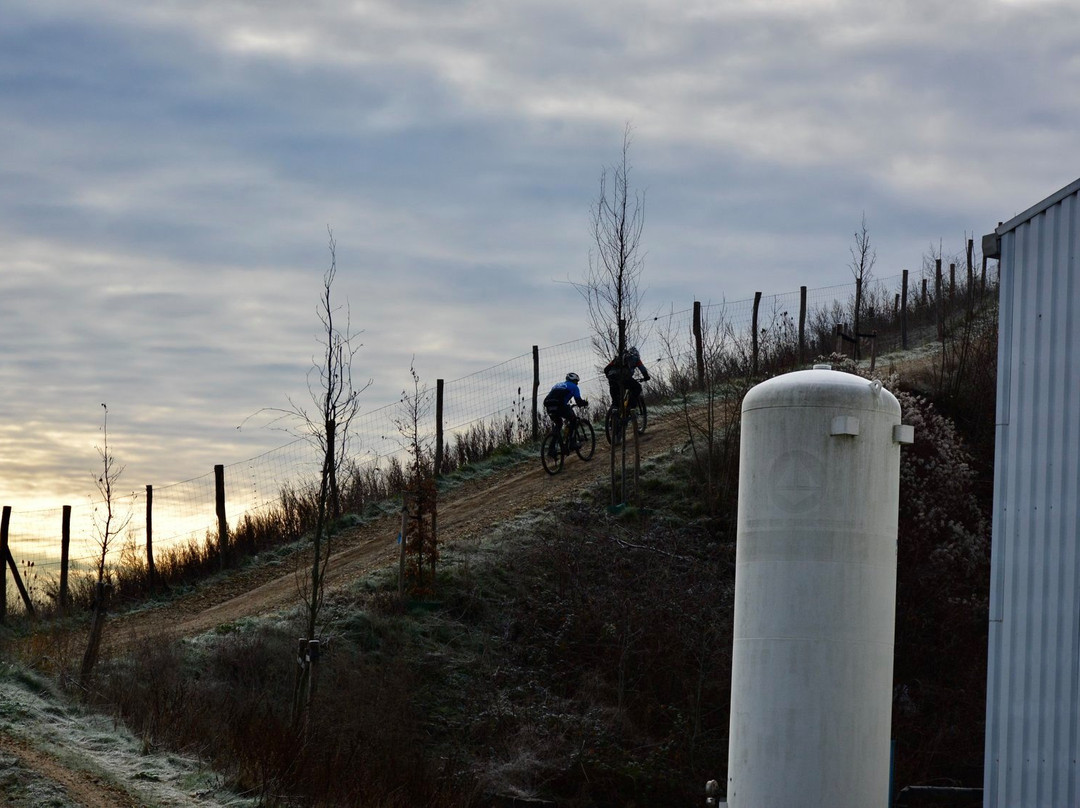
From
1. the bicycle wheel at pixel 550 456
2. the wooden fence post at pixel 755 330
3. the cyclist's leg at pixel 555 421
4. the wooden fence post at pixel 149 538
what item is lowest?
the wooden fence post at pixel 149 538

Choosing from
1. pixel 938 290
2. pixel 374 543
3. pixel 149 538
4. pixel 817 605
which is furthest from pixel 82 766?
pixel 938 290

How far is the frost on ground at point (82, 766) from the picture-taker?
11.0 meters

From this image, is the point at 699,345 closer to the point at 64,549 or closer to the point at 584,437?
the point at 584,437

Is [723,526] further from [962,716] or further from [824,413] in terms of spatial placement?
[824,413]

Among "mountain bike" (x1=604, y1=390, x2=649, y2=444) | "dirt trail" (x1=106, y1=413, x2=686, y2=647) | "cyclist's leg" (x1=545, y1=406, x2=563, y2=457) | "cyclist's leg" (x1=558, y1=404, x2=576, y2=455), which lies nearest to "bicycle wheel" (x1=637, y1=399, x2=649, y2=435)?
"dirt trail" (x1=106, y1=413, x2=686, y2=647)

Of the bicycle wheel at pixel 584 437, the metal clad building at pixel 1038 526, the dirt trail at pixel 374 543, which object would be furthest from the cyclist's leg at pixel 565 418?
the metal clad building at pixel 1038 526

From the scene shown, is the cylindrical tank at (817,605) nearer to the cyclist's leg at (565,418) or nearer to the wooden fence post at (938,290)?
the cyclist's leg at (565,418)

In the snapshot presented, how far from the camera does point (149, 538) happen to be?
85.0 feet

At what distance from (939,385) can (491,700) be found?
1623 centimetres

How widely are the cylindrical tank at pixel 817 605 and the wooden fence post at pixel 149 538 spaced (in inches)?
667

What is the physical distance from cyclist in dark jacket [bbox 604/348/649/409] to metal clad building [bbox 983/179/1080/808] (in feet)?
44.6

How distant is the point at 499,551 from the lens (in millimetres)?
22828

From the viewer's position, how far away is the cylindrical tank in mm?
11250

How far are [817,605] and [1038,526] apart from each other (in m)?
2.20
